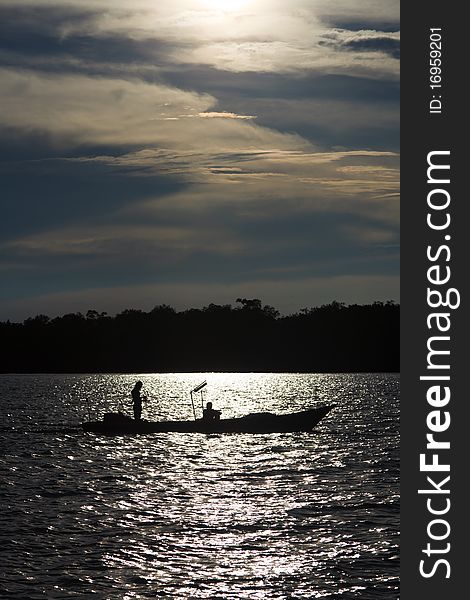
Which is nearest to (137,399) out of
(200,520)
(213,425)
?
(213,425)

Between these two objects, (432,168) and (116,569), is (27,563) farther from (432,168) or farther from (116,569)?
(432,168)

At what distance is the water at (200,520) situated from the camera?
24984 mm

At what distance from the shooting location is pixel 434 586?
2042 centimetres

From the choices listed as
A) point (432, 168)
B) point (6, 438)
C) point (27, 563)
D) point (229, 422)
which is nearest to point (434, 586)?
point (432, 168)

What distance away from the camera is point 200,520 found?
3391cm

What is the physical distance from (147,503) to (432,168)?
21602 millimetres

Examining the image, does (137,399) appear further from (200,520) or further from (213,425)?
(200,520)

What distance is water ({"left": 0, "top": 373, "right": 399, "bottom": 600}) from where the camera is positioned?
2498 cm

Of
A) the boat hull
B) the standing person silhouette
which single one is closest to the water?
the boat hull

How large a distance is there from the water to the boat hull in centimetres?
109

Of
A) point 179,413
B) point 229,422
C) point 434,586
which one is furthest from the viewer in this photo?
point 179,413

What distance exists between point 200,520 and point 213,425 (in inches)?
1227

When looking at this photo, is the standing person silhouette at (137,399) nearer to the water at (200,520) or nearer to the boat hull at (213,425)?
the boat hull at (213,425)

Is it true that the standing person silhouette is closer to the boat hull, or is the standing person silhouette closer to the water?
the boat hull
